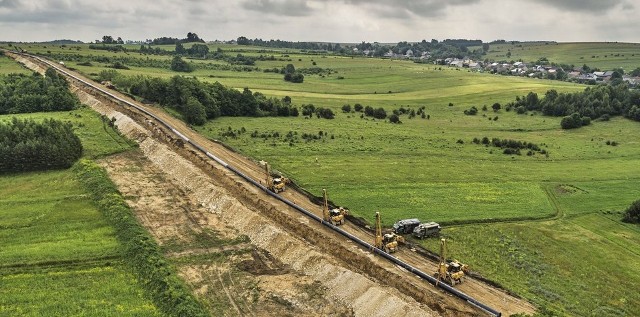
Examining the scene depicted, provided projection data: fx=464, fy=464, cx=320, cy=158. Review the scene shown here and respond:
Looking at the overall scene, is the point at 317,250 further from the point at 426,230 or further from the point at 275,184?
the point at 275,184

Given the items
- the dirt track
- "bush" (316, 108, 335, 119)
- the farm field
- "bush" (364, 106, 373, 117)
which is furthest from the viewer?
"bush" (364, 106, 373, 117)

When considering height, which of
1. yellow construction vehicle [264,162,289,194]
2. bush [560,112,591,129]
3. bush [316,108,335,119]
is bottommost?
yellow construction vehicle [264,162,289,194]

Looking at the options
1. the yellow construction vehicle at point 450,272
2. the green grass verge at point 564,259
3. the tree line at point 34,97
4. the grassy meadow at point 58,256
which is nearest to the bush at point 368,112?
the green grass verge at point 564,259

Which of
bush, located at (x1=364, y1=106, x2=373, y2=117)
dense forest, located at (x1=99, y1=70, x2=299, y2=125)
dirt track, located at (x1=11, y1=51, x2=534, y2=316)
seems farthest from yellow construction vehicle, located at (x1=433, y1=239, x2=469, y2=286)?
bush, located at (x1=364, y1=106, x2=373, y2=117)

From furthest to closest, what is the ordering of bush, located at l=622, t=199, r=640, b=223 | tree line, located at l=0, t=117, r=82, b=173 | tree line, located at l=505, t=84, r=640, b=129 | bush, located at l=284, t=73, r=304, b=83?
bush, located at l=284, t=73, r=304, b=83, tree line, located at l=505, t=84, r=640, b=129, tree line, located at l=0, t=117, r=82, b=173, bush, located at l=622, t=199, r=640, b=223

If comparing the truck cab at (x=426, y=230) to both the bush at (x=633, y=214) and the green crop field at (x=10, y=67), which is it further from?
the green crop field at (x=10, y=67)

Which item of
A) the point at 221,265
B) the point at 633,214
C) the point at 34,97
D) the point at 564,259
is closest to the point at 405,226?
the point at 564,259

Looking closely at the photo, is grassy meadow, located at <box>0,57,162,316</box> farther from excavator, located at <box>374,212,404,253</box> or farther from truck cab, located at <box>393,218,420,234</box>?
truck cab, located at <box>393,218,420,234</box>

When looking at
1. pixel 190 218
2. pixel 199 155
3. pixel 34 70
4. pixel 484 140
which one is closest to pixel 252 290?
pixel 190 218
